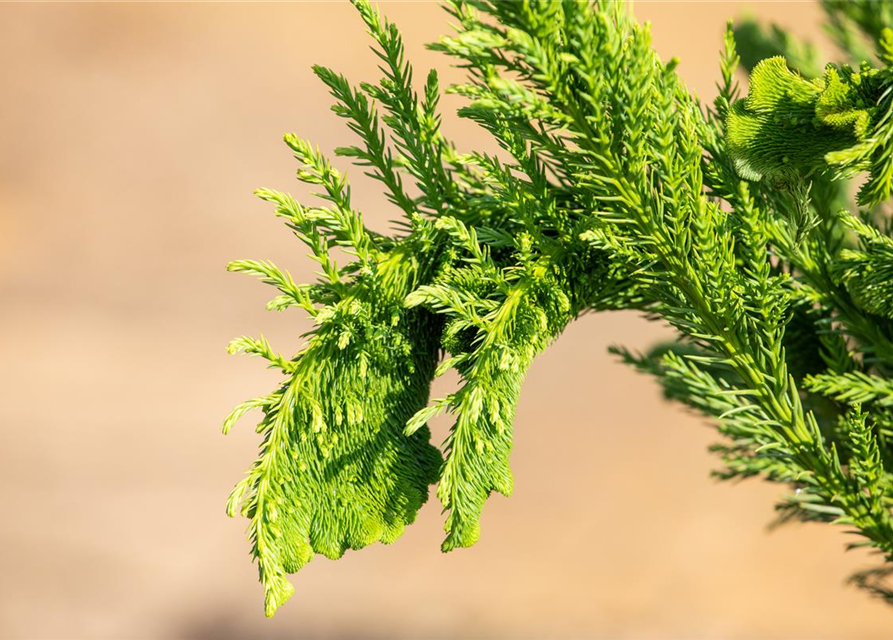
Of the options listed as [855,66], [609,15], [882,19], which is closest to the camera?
[609,15]

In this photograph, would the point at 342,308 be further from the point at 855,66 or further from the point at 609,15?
the point at 855,66

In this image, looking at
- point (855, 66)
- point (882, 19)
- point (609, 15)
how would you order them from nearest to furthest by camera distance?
point (609, 15) → point (882, 19) → point (855, 66)

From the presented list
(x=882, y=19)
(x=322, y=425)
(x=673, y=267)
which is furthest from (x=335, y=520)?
(x=882, y=19)

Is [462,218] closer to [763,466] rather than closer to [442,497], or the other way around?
[442,497]

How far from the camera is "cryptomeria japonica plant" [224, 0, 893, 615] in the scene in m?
0.23

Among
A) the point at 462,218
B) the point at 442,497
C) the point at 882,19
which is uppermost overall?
the point at 882,19

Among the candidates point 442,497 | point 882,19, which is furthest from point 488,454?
point 882,19

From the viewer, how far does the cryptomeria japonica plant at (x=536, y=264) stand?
235 millimetres

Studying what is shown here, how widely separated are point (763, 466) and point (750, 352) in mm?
150

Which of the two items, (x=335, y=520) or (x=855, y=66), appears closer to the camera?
(x=335, y=520)

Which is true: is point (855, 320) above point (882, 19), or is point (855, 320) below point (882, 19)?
below

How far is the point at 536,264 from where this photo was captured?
0.88ft

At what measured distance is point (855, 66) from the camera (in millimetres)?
478

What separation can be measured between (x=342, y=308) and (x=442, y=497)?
0.08 metres
